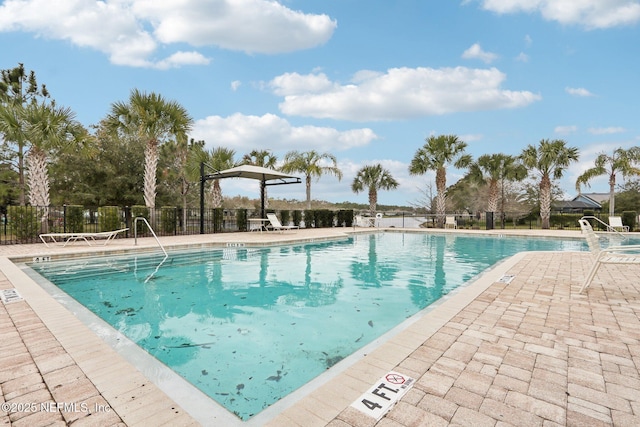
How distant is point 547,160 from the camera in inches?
715

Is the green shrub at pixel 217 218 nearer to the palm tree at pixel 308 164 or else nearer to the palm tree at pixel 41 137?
the palm tree at pixel 41 137

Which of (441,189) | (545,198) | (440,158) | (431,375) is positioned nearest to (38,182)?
(431,375)

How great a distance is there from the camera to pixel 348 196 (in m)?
22.4

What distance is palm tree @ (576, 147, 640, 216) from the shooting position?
58.9 ft

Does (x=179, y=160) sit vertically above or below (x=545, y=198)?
above

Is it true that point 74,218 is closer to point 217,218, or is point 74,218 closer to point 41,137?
point 41,137

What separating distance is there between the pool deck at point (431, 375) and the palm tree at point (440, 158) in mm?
16518

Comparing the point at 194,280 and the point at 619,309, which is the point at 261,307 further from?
the point at 619,309

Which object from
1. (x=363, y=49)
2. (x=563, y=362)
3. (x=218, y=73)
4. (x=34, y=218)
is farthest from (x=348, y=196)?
(x=563, y=362)

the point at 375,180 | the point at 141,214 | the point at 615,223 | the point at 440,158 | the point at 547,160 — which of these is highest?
the point at 440,158

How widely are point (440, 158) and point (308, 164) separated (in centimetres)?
765

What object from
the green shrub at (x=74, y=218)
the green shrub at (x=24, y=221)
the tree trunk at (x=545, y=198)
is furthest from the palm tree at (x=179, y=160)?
the tree trunk at (x=545, y=198)

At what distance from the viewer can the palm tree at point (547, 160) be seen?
59.4ft

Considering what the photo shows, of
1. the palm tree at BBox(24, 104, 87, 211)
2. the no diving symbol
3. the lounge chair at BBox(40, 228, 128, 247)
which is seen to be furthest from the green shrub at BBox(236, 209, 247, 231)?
the no diving symbol
